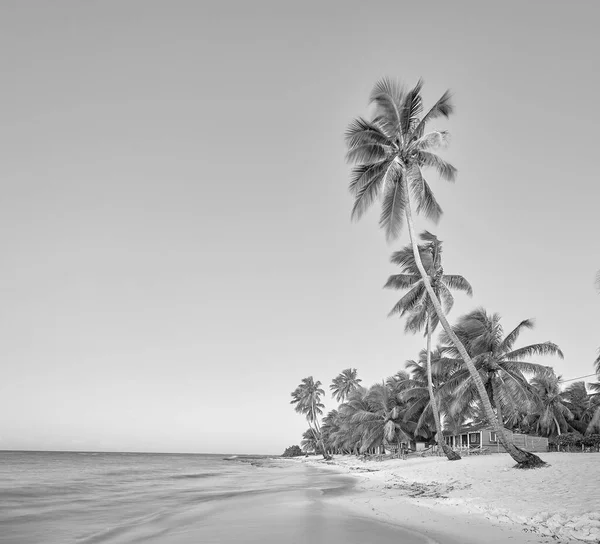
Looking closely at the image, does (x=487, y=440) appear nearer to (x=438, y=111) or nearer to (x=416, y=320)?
(x=416, y=320)

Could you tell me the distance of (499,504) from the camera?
11.9 metres

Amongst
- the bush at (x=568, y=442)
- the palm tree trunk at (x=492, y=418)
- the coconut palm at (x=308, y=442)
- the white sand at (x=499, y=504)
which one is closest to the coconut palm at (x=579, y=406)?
the bush at (x=568, y=442)

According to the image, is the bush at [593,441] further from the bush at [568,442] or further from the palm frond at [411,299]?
the palm frond at [411,299]

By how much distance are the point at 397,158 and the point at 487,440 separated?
3138cm

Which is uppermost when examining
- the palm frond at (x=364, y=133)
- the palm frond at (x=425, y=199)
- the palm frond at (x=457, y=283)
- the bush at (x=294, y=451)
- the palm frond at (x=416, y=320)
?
the palm frond at (x=364, y=133)

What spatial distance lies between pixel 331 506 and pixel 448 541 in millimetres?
7446

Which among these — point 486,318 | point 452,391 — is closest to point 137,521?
point 452,391

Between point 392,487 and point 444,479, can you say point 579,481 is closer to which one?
point 444,479

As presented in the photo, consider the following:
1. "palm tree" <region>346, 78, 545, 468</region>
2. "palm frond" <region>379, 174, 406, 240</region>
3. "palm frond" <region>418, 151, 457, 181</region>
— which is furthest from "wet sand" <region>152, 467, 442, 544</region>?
"palm frond" <region>418, 151, 457, 181</region>

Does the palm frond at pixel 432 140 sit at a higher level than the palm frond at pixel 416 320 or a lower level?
higher

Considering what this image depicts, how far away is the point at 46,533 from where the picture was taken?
14133mm

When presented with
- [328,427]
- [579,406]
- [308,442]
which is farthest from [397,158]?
[308,442]

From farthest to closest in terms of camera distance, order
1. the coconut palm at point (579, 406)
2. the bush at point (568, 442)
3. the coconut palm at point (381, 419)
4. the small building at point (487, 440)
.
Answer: the coconut palm at point (579, 406) → the coconut palm at point (381, 419) → the bush at point (568, 442) → the small building at point (487, 440)

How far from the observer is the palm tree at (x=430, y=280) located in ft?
101
